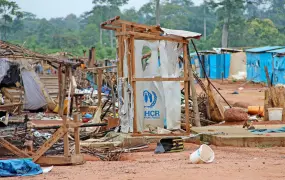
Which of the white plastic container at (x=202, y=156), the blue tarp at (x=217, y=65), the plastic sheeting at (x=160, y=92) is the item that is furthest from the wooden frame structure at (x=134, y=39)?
the blue tarp at (x=217, y=65)

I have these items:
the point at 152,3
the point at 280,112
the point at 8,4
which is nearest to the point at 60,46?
the point at 8,4

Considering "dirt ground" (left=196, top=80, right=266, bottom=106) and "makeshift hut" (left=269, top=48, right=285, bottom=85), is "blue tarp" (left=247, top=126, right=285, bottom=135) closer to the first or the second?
"dirt ground" (left=196, top=80, right=266, bottom=106)

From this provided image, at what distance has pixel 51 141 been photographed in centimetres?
1003

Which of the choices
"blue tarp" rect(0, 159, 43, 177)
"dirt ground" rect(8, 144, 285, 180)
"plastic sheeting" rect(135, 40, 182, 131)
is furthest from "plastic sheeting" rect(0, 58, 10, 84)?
"blue tarp" rect(0, 159, 43, 177)

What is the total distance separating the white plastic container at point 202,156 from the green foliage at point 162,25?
124 feet

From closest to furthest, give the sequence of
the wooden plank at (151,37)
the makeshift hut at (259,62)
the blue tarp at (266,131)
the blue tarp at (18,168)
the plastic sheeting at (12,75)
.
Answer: the blue tarp at (18,168) < the wooden plank at (151,37) < the blue tarp at (266,131) < the plastic sheeting at (12,75) < the makeshift hut at (259,62)

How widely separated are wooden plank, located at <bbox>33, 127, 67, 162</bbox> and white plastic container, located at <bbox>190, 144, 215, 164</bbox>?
2.10m

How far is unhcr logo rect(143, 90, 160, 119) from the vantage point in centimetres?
1355

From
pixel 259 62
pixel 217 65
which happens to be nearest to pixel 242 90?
pixel 259 62

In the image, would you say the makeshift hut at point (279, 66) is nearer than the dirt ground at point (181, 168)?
No

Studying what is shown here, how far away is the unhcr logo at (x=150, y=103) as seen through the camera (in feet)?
44.4

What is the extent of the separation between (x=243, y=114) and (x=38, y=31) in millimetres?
52720

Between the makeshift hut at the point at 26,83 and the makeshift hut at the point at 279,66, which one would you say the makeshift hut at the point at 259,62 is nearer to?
the makeshift hut at the point at 279,66

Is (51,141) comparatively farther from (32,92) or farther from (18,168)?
(32,92)
